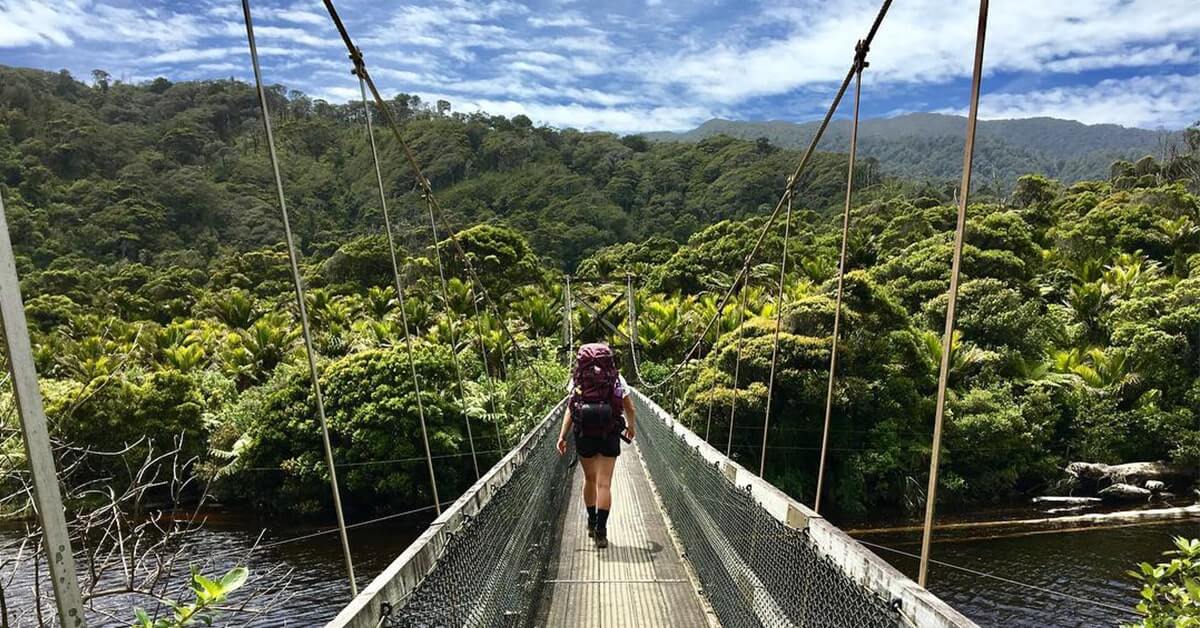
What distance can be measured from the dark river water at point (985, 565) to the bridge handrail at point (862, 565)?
8.68 metres

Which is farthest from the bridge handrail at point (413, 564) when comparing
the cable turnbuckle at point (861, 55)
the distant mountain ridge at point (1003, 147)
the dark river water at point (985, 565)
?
the distant mountain ridge at point (1003, 147)

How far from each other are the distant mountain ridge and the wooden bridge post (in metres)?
74.7

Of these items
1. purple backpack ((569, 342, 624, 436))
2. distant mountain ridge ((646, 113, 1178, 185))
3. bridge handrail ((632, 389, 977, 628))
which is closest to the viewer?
bridge handrail ((632, 389, 977, 628))

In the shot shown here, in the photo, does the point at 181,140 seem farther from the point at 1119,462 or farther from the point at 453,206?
the point at 1119,462

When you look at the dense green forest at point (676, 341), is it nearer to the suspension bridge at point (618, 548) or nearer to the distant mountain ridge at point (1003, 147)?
the suspension bridge at point (618, 548)

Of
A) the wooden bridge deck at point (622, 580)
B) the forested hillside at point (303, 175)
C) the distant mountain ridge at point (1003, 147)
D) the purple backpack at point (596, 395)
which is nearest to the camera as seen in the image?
the wooden bridge deck at point (622, 580)

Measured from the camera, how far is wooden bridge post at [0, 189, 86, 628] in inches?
27.6

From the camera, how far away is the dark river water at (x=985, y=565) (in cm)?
971

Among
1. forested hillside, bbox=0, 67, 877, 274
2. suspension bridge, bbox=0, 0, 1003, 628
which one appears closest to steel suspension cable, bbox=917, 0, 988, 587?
suspension bridge, bbox=0, 0, 1003, 628

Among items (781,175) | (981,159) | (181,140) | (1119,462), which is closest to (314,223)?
(181,140)

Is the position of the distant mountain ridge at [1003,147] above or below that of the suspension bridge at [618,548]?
above

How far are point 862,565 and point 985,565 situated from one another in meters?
11.8

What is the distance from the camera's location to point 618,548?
3.49 metres

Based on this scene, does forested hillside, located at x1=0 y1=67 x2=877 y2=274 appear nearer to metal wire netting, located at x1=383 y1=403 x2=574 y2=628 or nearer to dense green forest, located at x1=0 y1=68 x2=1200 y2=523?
dense green forest, located at x1=0 y1=68 x2=1200 y2=523
